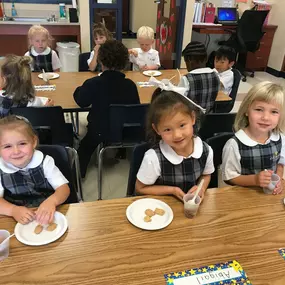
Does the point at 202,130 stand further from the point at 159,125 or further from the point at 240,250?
the point at 240,250

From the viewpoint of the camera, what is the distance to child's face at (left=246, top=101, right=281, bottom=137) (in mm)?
1330

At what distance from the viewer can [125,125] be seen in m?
2.02

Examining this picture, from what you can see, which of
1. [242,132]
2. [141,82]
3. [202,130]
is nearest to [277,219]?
[242,132]

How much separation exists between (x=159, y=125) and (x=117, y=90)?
38.7 inches

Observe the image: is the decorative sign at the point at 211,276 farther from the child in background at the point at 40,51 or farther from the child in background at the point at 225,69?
the child in background at the point at 40,51

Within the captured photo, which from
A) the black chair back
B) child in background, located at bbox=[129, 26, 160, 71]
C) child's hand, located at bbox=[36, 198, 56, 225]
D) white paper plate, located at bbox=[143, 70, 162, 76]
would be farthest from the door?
child's hand, located at bbox=[36, 198, 56, 225]

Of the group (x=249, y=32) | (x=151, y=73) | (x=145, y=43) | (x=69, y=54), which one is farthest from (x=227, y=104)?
(x=249, y=32)

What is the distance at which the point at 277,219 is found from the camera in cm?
107

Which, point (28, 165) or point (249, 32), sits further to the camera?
point (249, 32)

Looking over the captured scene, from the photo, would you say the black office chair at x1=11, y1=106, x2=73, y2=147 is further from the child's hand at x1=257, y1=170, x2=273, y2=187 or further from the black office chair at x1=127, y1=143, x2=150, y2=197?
the child's hand at x1=257, y1=170, x2=273, y2=187

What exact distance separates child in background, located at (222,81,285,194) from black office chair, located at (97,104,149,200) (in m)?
0.73

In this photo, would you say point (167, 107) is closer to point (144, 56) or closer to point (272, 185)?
point (272, 185)

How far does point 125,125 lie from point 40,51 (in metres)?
1.67

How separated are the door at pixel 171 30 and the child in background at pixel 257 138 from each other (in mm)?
3690
